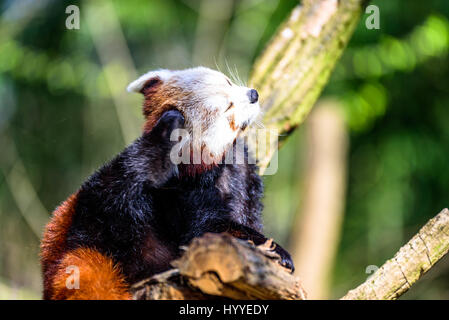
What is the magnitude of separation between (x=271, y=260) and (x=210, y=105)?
3.68 feet

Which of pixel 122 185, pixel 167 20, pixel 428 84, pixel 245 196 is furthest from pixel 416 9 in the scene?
pixel 122 185

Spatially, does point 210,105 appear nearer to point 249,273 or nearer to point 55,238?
point 55,238

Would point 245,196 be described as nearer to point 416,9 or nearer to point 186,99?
point 186,99

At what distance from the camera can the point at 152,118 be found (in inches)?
110

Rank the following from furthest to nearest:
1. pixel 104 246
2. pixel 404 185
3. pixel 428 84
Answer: pixel 404 185, pixel 428 84, pixel 104 246

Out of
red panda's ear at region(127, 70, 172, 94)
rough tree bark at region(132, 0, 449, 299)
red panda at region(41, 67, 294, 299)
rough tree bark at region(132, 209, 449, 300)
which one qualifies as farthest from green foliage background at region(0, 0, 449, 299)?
rough tree bark at region(132, 209, 449, 300)

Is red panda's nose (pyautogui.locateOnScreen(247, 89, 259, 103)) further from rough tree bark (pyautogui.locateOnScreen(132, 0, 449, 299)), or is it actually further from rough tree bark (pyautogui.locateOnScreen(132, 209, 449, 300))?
rough tree bark (pyautogui.locateOnScreen(132, 209, 449, 300))

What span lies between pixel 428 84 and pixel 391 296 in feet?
20.3

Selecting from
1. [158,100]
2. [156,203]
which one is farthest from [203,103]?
[156,203]

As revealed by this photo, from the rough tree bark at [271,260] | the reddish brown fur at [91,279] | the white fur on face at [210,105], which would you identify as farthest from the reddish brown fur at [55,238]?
the white fur on face at [210,105]

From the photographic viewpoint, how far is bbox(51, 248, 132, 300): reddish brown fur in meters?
2.13

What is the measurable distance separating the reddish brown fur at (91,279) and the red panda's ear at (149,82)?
1080 millimetres

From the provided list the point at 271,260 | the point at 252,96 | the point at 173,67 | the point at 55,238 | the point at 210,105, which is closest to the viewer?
the point at 271,260

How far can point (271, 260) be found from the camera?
6.36ft
